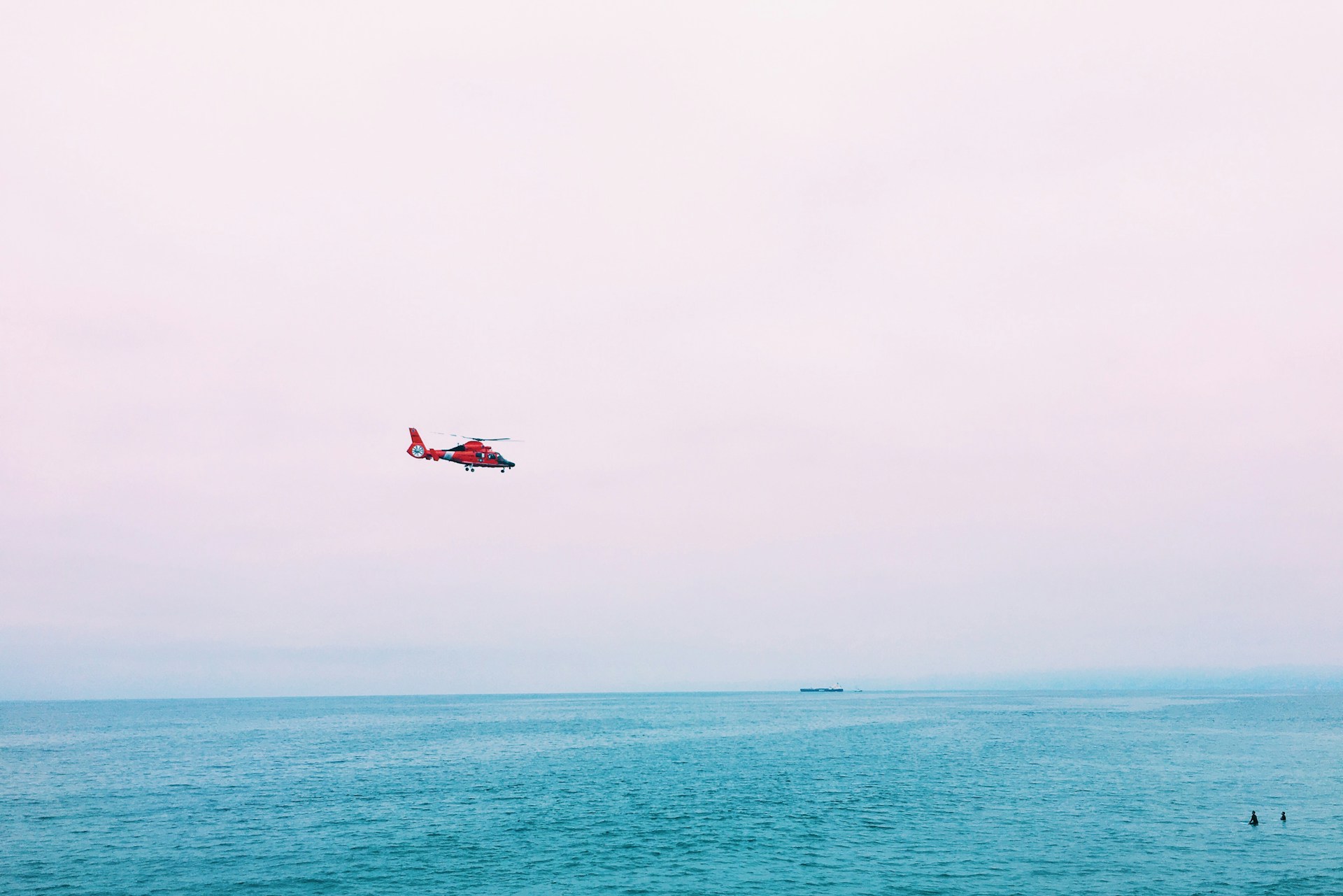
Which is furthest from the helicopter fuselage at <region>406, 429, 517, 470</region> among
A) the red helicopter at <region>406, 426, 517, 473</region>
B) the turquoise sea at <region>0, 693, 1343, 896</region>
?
the turquoise sea at <region>0, 693, 1343, 896</region>

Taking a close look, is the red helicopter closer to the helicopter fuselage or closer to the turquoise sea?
the helicopter fuselage

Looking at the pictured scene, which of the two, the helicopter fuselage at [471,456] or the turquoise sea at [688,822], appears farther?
the helicopter fuselage at [471,456]

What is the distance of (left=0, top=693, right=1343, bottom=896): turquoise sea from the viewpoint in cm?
6062

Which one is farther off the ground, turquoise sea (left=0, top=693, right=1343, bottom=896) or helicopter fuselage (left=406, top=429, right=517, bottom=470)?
helicopter fuselage (left=406, top=429, right=517, bottom=470)

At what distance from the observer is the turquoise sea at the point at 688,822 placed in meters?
60.6

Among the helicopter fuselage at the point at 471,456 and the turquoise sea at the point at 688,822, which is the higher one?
the helicopter fuselage at the point at 471,456

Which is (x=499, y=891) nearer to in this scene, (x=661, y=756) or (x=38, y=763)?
(x=661, y=756)

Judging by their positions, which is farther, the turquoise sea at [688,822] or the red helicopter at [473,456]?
the red helicopter at [473,456]

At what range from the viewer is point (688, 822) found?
268ft

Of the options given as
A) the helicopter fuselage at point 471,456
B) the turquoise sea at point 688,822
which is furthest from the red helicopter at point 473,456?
the turquoise sea at point 688,822

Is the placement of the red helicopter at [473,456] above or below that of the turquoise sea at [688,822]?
above

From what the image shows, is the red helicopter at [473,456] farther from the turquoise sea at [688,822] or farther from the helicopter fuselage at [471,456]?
the turquoise sea at [688,822]

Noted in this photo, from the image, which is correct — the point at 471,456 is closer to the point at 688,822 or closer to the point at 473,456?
the point at 473,456

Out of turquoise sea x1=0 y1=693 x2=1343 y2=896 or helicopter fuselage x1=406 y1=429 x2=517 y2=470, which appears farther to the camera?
helicopter fuselage x1=406 y1=429 x2=517 y2=470
